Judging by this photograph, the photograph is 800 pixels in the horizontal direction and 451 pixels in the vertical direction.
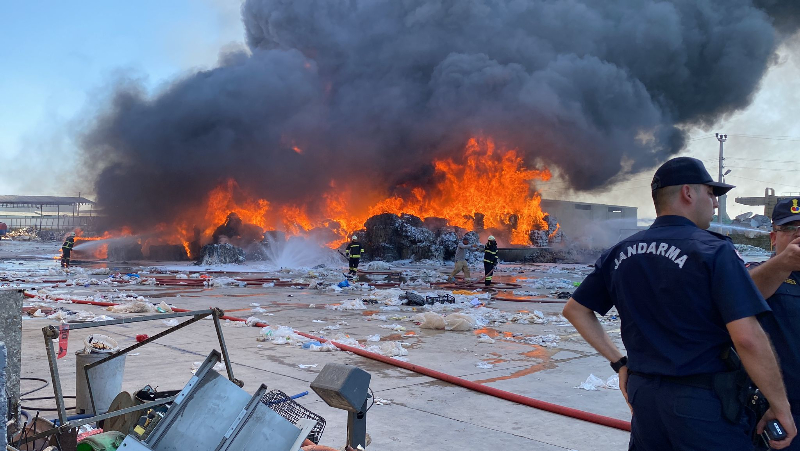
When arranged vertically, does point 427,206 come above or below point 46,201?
below

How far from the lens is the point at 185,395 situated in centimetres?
226

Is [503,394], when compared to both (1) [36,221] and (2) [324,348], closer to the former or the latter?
(2) [324,348]

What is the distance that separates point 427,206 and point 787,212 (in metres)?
29.5

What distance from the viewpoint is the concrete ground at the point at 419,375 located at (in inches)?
143

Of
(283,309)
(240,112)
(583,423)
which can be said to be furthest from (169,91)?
(583,423)

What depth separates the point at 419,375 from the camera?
5.12 metres

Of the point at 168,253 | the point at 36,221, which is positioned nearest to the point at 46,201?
the point at 36,221

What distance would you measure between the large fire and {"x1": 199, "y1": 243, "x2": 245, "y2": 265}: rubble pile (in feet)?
13.3

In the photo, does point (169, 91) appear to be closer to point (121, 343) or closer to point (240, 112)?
point (240, 112)

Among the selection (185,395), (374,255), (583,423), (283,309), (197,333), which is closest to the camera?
(185,395)

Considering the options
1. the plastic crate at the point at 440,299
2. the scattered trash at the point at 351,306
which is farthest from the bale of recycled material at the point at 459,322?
the plastic crate at the point at 440,299

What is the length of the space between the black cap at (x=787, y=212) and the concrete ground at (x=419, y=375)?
1.65 m

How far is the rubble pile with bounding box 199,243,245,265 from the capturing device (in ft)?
74.3

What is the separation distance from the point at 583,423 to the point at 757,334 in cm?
228
